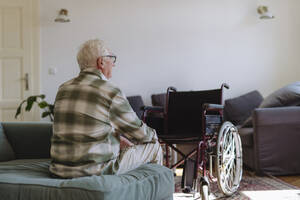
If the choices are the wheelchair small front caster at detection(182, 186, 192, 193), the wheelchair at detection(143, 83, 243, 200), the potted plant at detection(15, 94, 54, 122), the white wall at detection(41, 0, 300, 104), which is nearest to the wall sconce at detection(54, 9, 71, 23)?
the white wall at detection(41, 0, 300, 104)

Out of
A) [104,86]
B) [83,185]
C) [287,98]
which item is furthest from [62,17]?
[83,185]

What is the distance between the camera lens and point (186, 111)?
298 cm

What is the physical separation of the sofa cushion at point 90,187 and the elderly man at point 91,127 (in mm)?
111

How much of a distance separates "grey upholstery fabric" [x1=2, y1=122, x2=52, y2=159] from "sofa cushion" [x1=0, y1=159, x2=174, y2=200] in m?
0.75

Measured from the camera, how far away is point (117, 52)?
4.79 meters

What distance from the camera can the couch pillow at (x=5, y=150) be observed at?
8.33 feet

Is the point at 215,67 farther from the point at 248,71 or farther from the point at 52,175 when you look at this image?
the point at 52,175

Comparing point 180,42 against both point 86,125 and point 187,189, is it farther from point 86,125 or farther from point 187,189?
point 86,125

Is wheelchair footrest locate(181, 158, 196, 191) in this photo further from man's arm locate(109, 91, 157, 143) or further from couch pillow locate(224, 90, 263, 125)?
couch pillow locate(224, 90, 263, 125)

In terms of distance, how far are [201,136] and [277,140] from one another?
44.4 inches

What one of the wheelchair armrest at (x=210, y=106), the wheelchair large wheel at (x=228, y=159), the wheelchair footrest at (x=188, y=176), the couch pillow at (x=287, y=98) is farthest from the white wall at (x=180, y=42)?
the wheelchair footrest at (x=188, y=176)

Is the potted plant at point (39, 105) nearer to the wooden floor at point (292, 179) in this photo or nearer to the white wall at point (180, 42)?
the white wall at point (180, 42)

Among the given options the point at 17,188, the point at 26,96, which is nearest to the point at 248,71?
the point at 26,96

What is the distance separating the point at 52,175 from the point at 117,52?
9.92 ft
